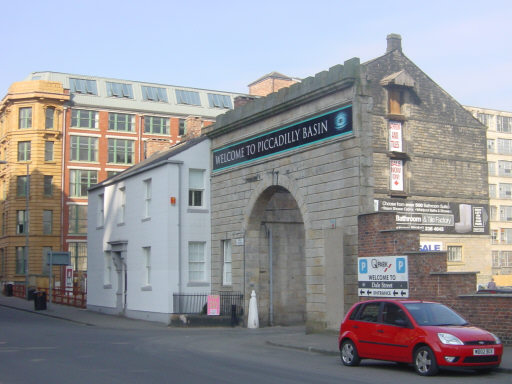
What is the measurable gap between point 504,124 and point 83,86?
5060 cm

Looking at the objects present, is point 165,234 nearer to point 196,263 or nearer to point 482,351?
point 196,263

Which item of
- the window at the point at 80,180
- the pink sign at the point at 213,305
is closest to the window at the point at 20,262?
the window at the point at 80,180

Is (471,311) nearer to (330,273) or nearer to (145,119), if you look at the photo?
(330,273)

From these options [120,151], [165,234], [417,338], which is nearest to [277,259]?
[165,234]

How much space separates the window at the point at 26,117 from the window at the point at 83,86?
21.7 ft

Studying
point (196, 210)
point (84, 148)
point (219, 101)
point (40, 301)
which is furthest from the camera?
point (219, 101)

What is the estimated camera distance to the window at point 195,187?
1241 inches

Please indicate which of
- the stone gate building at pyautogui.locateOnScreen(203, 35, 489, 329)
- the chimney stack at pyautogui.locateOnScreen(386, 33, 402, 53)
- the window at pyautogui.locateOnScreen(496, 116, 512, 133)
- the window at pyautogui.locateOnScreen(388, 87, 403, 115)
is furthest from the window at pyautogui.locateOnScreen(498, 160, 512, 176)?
the window at pyautogui.locateOnScreen(388, 87, 403, 115)

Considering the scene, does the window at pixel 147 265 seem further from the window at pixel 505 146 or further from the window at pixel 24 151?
the window at pixel 505 146

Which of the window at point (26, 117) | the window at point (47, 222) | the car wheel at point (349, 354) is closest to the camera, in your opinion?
the car wheel at point (349, 354)

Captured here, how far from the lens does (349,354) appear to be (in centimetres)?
1548

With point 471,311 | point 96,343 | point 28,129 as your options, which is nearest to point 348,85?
point 471,311

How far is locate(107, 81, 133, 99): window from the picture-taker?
75.6 metres

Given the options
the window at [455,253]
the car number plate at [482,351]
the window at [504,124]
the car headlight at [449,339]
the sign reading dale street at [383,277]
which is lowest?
the car number plate at [482,351]
